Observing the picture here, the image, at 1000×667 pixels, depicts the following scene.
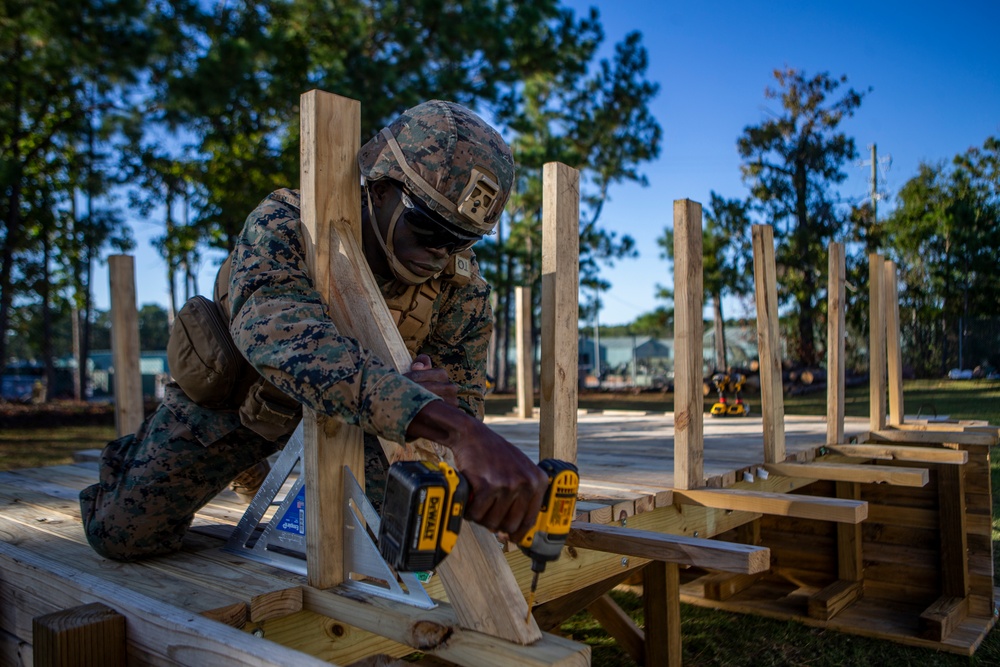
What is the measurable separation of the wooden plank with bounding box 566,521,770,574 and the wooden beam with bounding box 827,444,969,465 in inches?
95.2

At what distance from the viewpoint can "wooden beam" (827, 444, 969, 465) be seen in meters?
3.93

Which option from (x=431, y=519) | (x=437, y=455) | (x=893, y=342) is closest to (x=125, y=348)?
(x=437, y=455)

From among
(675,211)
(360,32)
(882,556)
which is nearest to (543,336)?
(675,211)

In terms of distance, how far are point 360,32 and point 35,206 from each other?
6.95 metres

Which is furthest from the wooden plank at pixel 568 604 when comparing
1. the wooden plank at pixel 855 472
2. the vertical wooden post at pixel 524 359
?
the vertical wooden post at pixel 524 359

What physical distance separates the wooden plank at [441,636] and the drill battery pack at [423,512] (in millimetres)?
263

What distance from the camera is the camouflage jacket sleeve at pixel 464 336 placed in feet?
8.63

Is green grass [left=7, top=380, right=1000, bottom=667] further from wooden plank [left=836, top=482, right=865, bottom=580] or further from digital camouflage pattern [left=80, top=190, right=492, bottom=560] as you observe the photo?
digital camouflage pattern [left=80, top=190, right=492, bottom=560]

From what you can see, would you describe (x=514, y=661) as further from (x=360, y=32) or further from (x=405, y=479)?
(x=360, y=32)

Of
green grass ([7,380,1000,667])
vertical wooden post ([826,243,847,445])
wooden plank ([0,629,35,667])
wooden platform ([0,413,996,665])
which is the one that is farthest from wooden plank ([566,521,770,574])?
vertical wooden post ([826,243,847,445])

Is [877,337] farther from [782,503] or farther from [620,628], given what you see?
[620,628]

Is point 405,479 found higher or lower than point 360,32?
lower

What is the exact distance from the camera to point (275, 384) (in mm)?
1601

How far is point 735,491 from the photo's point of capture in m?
3.04
